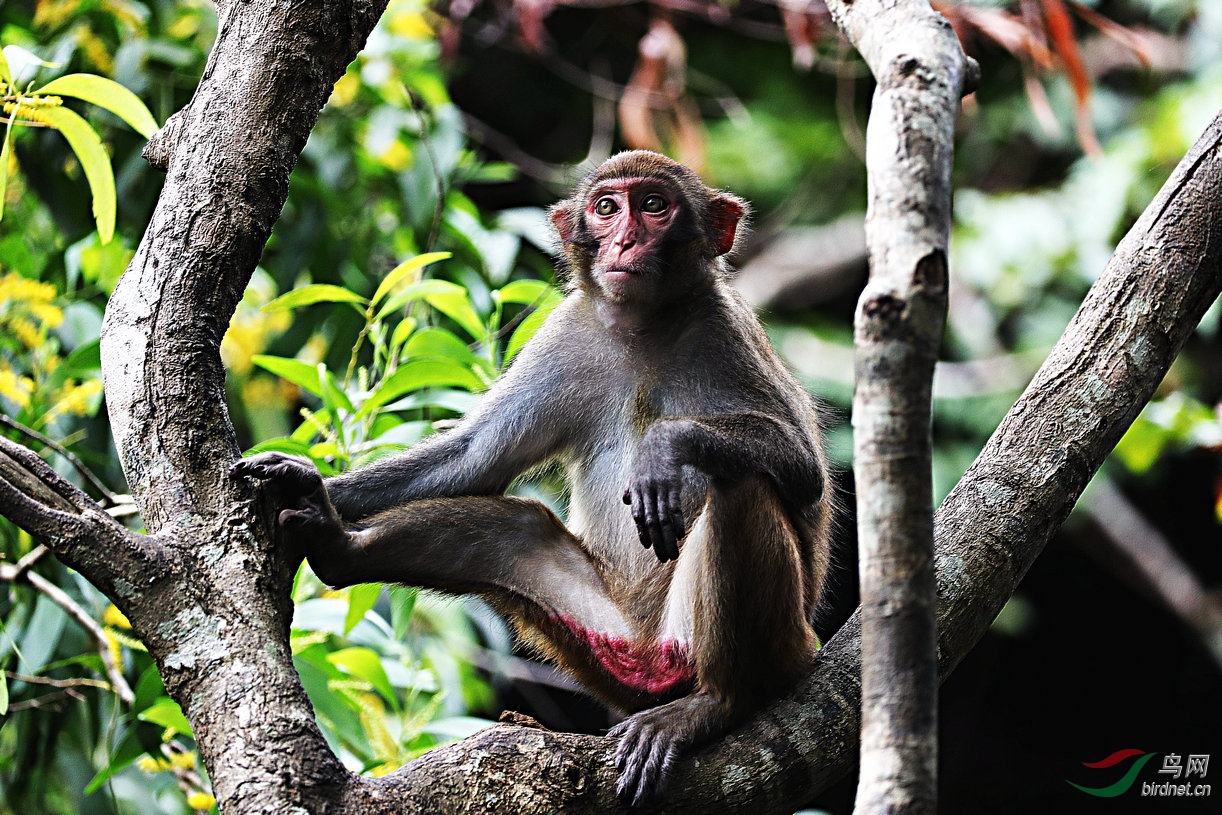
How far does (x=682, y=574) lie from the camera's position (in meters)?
3.45

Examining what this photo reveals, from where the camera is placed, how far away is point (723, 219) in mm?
4410

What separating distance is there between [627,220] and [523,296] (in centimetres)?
61

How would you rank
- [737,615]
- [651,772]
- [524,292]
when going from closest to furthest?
[651,772]
[737,615]
[524,292]

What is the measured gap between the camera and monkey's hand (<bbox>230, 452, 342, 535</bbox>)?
2816 millimetres

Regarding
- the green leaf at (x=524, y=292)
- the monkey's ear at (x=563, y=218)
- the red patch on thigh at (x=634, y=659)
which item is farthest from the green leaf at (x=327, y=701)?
the monkey's ear at (x=563, y=218)

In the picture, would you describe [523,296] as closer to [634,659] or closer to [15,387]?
[634,659]

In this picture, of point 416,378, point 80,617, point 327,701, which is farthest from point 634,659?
point 80,617

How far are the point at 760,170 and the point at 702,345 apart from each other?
23.8ft

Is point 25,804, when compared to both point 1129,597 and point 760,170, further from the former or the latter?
point 1129,597

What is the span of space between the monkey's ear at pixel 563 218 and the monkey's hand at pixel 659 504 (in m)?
1.51

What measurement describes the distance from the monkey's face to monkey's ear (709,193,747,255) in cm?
22

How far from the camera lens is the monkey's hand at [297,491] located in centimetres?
282

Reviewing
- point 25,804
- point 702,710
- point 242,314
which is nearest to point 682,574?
point 702,710

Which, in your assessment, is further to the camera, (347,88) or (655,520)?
(347,88)
